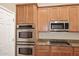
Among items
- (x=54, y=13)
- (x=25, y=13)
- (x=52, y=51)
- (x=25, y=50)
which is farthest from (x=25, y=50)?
(x=54, y=13)

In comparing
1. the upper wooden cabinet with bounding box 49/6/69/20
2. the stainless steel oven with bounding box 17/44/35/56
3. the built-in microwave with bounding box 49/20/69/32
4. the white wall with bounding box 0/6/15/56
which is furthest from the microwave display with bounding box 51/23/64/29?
the white wall with bounding box 0/6/15/56

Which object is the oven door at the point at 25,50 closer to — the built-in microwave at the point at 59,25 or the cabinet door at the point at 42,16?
the cabinet door at the point at 42,16

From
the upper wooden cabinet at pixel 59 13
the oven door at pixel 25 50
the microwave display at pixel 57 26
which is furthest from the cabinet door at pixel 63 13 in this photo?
the oven door at pixel 25 50

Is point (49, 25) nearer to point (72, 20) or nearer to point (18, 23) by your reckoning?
point (72, 20)

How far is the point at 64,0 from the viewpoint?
0.84m

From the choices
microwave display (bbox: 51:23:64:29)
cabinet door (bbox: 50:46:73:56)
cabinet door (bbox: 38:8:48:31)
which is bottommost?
cabinet door (bbox: 50:46:73:56)

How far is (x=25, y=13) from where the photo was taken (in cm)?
141

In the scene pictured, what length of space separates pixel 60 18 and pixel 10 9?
0.70m

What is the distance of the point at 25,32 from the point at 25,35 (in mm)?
35

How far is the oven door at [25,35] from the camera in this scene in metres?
1.43

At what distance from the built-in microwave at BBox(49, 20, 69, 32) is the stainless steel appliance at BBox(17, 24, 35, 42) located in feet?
1.06

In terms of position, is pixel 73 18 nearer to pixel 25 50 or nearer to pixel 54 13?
pixel 54 13

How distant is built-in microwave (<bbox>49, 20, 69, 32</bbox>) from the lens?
5.58 ft

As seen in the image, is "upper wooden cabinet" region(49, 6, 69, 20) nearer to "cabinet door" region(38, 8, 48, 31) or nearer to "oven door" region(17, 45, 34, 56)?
"cabinet door" region(38, 8, 48, 31)
